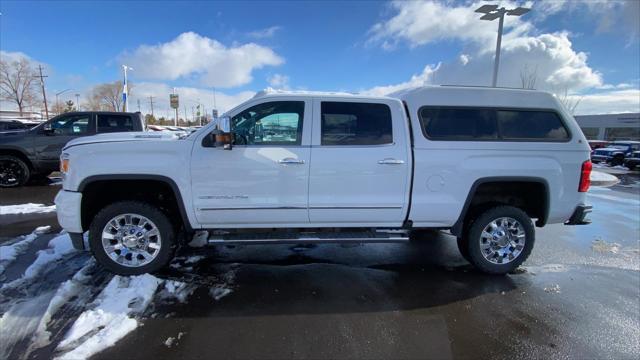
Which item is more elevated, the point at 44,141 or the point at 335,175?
the point at 44,141

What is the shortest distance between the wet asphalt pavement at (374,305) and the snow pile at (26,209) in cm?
135

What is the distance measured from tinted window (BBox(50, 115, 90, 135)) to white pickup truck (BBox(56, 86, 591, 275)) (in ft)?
21.5

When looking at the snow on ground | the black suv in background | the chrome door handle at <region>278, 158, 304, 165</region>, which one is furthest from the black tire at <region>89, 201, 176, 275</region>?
the black suv in background

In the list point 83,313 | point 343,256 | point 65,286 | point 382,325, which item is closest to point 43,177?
point 65,286

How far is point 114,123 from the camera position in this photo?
9.12m

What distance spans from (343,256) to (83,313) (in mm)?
2876

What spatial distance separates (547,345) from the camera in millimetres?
2818

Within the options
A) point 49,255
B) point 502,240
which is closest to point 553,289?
point 502,240

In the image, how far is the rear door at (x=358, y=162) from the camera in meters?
3.65

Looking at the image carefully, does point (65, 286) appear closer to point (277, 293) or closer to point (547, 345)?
point (277, 293)

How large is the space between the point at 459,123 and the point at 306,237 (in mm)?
2187

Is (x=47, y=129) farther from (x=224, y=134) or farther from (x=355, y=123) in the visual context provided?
(x=355, y=123)

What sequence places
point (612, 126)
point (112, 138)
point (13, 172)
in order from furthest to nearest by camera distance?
point (612, 126), point (13, 172), point (112, 138)

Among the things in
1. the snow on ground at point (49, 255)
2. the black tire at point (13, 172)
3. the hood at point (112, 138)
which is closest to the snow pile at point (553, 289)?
the hood at point (112, 138)
